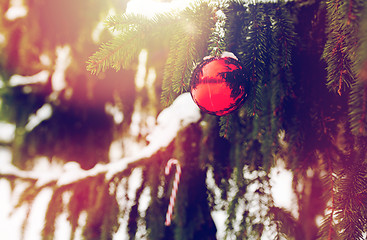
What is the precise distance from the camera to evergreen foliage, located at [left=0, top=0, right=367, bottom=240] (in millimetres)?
731

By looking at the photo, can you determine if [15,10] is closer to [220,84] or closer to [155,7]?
[155,7]

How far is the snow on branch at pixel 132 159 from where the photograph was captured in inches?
50.1

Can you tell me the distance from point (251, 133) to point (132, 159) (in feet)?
2.08

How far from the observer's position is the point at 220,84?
71 centimetres

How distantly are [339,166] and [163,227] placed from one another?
805mm

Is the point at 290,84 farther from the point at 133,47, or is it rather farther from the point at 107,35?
the point at 107,35

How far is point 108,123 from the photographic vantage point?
1.95 metres

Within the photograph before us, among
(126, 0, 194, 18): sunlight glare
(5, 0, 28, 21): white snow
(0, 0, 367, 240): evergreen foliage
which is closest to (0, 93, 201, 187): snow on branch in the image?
(0, 0, 367, 240): evergreen foliage

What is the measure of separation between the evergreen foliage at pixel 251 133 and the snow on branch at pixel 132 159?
0.02 m

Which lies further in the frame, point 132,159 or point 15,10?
point 15,10

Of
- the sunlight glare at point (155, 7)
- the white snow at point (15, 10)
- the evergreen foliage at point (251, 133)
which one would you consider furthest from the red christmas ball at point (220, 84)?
the white snow at point (15, 10)

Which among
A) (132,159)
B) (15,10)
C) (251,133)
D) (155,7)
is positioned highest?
(155,7)

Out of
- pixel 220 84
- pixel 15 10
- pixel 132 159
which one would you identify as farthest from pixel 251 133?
pixel 15 10

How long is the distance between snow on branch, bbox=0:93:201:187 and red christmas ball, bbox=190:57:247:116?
→ 0.69m
